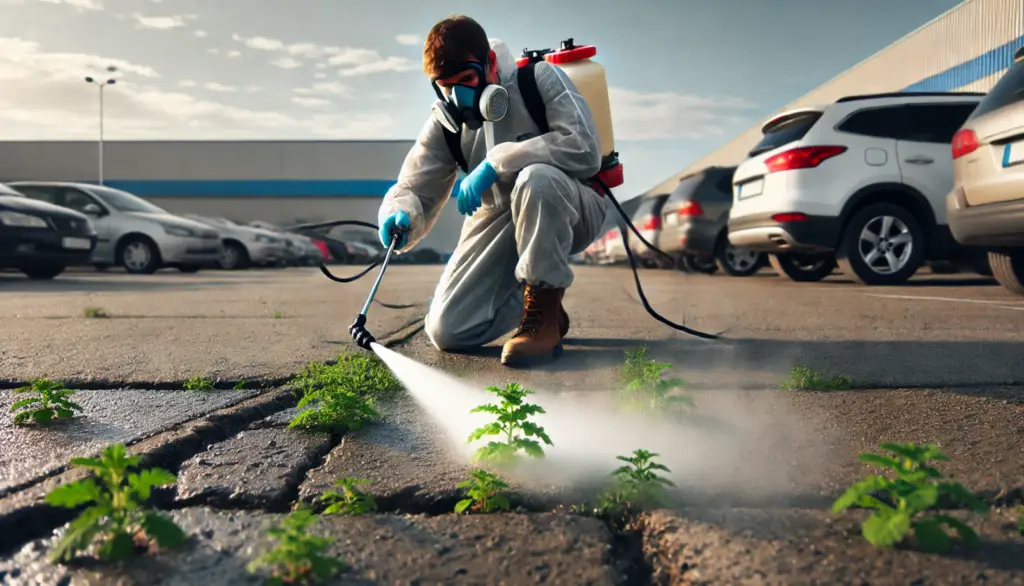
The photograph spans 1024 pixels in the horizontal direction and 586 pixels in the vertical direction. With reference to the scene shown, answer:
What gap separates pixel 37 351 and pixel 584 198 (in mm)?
2661

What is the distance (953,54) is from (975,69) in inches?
52.4

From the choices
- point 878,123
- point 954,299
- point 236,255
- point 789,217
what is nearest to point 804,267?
point 789,217

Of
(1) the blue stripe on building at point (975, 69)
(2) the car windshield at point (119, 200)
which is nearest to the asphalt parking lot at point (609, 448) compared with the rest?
(2) the car windshield at point (119, 200)

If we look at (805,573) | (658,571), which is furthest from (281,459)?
(805,573)

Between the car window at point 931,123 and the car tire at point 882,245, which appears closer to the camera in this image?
the car tire at point 882,245

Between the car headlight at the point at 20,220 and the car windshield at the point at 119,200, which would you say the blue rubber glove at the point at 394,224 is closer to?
the car headlight at the point at 20,220

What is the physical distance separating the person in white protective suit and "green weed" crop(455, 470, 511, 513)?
1.74 metres

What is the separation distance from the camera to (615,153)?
4.22 meters

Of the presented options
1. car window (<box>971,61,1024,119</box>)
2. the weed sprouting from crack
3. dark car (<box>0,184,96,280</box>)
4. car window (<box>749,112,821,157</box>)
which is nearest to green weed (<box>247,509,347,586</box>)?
the weed sprouting from crack

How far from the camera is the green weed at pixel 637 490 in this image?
5.40ft

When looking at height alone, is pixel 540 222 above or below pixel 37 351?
above

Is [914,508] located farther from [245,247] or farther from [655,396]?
[245,247]

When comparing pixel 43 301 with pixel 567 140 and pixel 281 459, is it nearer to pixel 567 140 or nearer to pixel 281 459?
pixel 567 140

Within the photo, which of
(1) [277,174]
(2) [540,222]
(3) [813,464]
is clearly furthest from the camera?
(1) [277,174]
